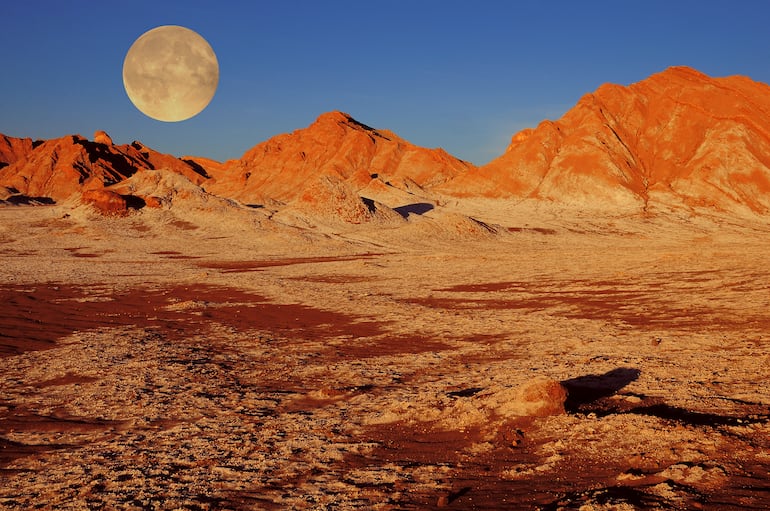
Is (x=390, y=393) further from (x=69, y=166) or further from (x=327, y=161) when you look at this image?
(x=69, y=166)

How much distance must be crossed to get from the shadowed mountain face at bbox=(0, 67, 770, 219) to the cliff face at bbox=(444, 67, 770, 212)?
0.53 ft

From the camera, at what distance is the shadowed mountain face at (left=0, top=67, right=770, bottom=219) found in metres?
77.7

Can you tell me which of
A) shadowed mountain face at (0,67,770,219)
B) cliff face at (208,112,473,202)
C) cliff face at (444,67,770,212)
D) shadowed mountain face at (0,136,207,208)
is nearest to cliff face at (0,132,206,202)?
shadowed mountain face at (0,136,207,208)

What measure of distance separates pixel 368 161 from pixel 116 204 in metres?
72.2

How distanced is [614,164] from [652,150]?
1013 centimetres

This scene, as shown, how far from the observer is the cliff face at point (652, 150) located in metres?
78.6

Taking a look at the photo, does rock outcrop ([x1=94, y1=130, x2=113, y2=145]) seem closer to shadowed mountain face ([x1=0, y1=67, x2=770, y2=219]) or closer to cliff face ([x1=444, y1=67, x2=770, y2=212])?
shadowed mountain face ([x1=0, y1=67, x2=770, y2=219])

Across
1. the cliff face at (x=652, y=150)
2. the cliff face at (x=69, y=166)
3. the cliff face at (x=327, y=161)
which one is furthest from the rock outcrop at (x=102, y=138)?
the cliff face at (x=652, y=150)

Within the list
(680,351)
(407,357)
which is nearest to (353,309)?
(407,357)

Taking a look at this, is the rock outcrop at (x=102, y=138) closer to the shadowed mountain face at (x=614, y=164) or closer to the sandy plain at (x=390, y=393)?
the shadowed mountain face at (x=614, y=164)

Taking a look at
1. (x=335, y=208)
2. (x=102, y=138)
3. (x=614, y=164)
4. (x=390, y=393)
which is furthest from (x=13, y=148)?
(x=390, y=393)

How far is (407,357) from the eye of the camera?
12.4 metres

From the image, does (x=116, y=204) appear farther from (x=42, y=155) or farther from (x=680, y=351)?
(x=42, y=155)

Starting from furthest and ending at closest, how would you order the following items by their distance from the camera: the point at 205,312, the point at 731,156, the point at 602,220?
the point at 731,156 < the point at 602,220 < the point at 205,312
